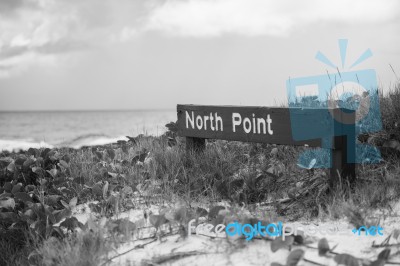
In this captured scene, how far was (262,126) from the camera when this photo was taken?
13.6 ft

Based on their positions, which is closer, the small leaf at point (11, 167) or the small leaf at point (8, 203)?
the small leaf at point (8, 203)

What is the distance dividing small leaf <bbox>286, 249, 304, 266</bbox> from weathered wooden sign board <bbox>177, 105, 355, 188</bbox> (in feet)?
4.36

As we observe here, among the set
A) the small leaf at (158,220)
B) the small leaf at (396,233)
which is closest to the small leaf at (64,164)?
the small leaf at (158,220)

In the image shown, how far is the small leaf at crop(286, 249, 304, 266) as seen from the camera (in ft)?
7.58

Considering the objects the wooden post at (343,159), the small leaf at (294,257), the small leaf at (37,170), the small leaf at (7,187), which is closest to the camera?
the small leaf at (294,257)

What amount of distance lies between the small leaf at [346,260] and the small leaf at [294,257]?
0.19m

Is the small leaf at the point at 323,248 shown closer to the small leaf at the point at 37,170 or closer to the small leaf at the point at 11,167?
the small leaf at the point at 37,170

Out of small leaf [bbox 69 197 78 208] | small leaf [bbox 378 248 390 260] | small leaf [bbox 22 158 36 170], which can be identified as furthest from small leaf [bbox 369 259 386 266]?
A: small leaf [bbox 22 158 36 170]

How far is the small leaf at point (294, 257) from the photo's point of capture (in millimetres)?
2311

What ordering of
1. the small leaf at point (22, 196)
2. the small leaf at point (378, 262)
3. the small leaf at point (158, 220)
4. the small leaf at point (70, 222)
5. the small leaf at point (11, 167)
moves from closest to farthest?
the small leaf at point (378, 262) < the small leaf at point (158, 220) < the small leaf at point (70, 222) < the small leaf at point (22, 196) < the small leaf at point (11, 167)

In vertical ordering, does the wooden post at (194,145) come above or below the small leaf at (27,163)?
above

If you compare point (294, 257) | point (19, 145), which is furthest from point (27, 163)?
point (19, 145)

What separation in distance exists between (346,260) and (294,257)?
0.90 feet

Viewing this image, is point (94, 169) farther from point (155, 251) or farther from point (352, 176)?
point (352, 176)
